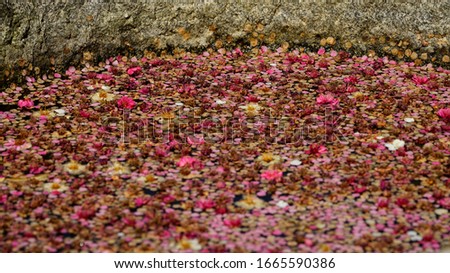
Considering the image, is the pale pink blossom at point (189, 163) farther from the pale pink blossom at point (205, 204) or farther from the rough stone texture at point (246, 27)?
the rough stone texture at point (246, 27)

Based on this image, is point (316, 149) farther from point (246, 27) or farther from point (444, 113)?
point (246, 27)

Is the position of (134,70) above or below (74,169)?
above

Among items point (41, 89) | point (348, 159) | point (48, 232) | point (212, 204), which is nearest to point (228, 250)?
point (212, 204)

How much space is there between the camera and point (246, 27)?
7.87m

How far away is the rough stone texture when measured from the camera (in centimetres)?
743

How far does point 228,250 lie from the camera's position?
4.46 meters

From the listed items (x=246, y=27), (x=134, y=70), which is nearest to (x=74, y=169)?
(x=134, y=70)

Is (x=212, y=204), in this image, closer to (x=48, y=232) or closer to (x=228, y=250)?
(x=228, y=250)

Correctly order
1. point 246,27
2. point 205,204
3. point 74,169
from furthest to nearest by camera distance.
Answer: point 246,27, point 74,169, point 205,204

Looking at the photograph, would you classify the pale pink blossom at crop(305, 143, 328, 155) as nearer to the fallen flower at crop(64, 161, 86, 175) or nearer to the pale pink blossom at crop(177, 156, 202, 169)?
the pale pink blossom at crop(177, 156, 202, 169)

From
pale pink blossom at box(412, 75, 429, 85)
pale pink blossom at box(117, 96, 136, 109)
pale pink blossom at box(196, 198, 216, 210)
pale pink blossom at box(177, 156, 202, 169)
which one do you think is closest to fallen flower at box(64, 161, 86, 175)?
pale pink blossom at box(177, 156, 202, 169)

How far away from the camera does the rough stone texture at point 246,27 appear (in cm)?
743

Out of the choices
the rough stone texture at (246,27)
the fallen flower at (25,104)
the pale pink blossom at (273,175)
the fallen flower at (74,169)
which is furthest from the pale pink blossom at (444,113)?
the fallen flower at (25,104)

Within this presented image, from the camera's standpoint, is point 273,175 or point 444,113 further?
point 444,113
